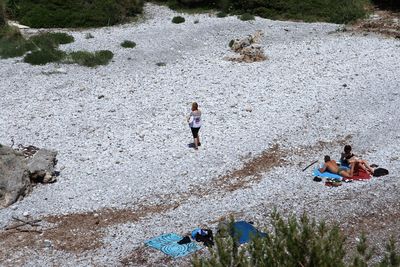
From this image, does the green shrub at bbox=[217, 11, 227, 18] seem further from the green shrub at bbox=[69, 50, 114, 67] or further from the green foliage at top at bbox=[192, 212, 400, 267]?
the green foliage at top at bbox=[192, 212, 400, 267]

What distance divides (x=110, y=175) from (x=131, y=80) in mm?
10626

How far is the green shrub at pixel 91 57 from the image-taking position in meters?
33.4

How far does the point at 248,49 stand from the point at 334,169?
15115 millimetres

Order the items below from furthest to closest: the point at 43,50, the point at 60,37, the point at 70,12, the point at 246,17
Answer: the point at 70,12, the point at 246,17, the point at 60,37, the point at 43,50

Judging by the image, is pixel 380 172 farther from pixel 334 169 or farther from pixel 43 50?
pixel 43 50

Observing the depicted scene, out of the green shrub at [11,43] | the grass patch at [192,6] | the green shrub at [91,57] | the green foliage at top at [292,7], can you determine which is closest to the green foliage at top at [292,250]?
the green shrub at [91,57]

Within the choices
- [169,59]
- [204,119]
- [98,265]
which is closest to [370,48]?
[169,59]

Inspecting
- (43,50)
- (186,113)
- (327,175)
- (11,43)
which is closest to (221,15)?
(43,50)

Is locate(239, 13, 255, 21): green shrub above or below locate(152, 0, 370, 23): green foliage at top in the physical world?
below

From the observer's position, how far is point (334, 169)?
20.0 metres

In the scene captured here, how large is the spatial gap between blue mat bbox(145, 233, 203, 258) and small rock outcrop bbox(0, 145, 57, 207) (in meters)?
5.48

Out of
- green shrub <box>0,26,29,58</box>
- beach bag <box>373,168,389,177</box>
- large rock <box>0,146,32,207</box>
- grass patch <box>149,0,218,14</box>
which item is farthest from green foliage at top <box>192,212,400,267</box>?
grass patch <box>149,0,218,14</box>

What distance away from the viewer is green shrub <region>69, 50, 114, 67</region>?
33375mm

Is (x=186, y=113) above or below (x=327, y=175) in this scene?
below
